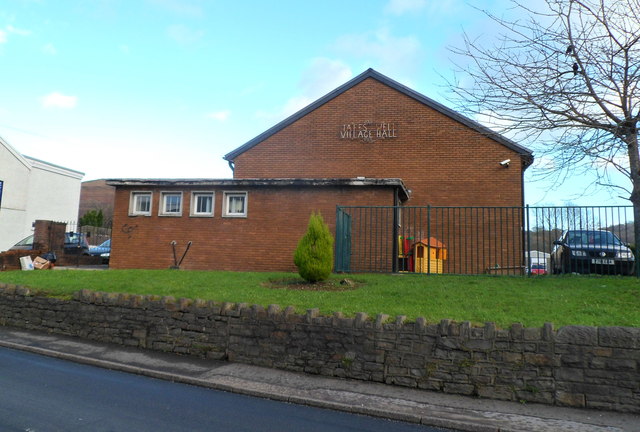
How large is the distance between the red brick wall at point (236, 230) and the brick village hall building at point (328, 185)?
3cm

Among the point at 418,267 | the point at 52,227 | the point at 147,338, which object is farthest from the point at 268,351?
the point at 52,227

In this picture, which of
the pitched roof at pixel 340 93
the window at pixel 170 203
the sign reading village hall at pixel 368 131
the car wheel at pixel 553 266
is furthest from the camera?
the sign reading village hall at pixel 368 131

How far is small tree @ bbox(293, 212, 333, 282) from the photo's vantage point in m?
9.81

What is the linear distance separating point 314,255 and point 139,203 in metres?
8.58

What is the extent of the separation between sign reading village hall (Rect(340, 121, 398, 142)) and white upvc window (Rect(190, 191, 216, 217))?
21.5ft

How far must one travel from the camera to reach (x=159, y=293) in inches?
368

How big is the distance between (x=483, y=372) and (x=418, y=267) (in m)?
7.57

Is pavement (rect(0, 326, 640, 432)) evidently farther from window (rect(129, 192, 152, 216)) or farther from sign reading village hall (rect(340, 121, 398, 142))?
sign reading village hall (rect(340, 121, 398, 142))

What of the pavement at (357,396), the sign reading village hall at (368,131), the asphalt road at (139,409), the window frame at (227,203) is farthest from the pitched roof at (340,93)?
the asphalt road at (139,409)

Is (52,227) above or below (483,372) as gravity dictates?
above

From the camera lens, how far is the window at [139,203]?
15609mm

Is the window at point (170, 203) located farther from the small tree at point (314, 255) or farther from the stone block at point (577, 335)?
the stone block at point (577, 335)

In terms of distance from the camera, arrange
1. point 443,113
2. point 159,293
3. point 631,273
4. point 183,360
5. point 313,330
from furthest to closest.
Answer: point 443,113 → point 631,273 → point 159,293 → point 183,360 → point 313,330

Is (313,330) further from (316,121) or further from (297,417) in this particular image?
(316,121)
